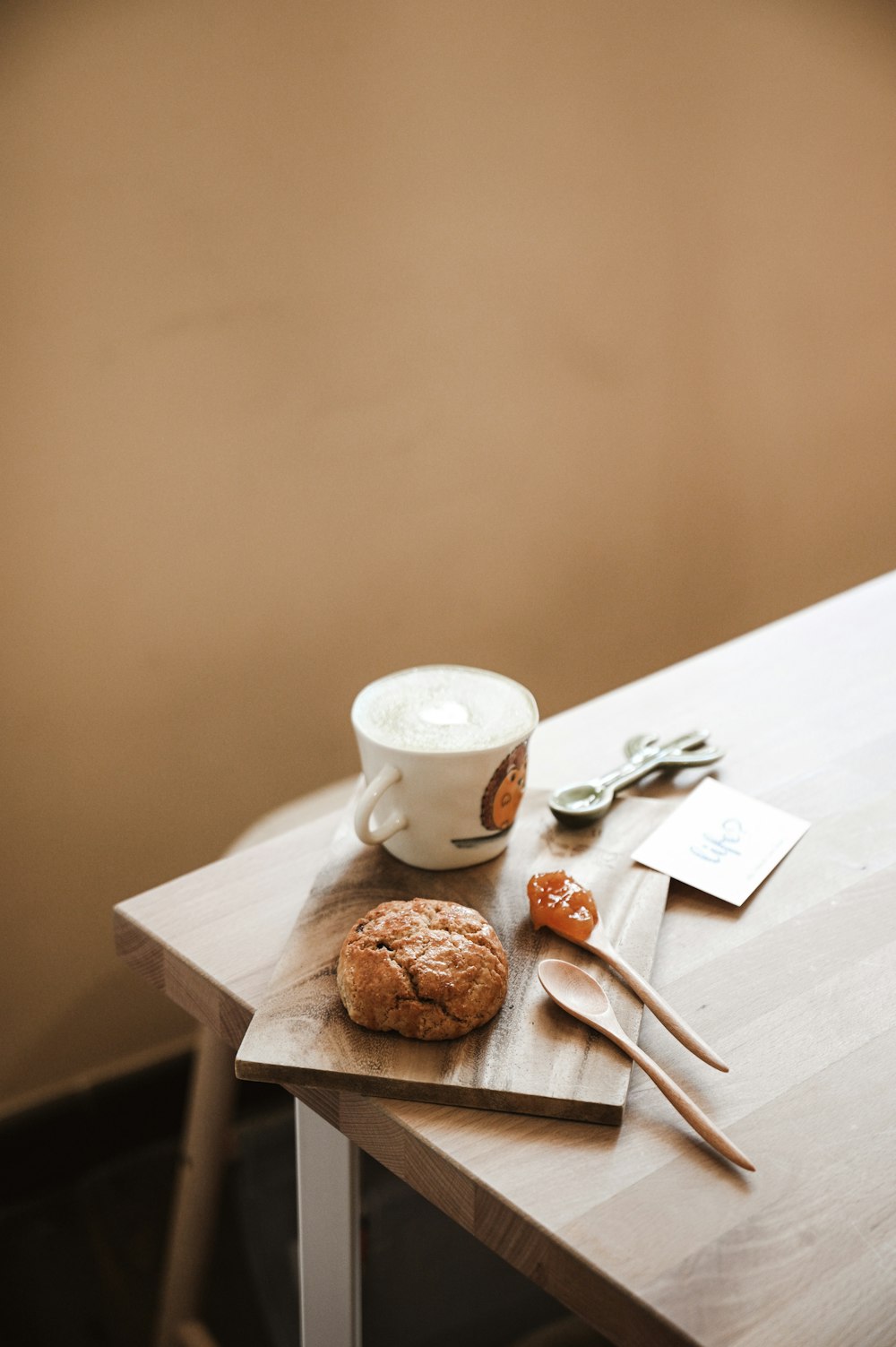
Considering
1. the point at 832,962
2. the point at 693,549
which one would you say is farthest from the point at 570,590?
the point at 832,962

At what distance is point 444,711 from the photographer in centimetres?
78

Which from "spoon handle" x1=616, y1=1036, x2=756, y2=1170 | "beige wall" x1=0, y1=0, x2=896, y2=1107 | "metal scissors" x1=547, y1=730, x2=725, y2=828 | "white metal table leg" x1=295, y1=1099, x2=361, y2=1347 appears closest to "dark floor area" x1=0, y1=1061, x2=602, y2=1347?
"beige wall" x1=0, y1=0, x2=896, y2=1107

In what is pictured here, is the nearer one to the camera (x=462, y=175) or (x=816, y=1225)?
(x=816, y=1225)

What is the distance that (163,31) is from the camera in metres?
1.23

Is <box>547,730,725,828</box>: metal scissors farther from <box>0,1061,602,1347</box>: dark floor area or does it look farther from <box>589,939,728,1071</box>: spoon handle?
<box>0,1061,602,1347</box>: dark floor area

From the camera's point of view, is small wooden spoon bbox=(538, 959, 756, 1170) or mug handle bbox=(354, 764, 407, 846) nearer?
small wooden spoon bbox=(538, 959, 756, 1170)

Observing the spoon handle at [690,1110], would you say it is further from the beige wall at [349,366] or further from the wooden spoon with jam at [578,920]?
the beige wall at [349,366]

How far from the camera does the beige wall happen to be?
128cm

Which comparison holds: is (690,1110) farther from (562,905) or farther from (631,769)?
(631,769)

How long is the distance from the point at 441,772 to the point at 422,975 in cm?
A: 14

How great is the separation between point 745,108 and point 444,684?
1364mm

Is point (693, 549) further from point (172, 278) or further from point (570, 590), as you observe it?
point (172, 278)

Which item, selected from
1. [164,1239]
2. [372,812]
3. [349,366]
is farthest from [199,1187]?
[349,366]

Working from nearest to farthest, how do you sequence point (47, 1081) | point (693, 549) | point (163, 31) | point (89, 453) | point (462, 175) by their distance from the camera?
point (163, 31) < point (89, 453) < point (462, 175) < point (47, 1081) < point (693, 549)
